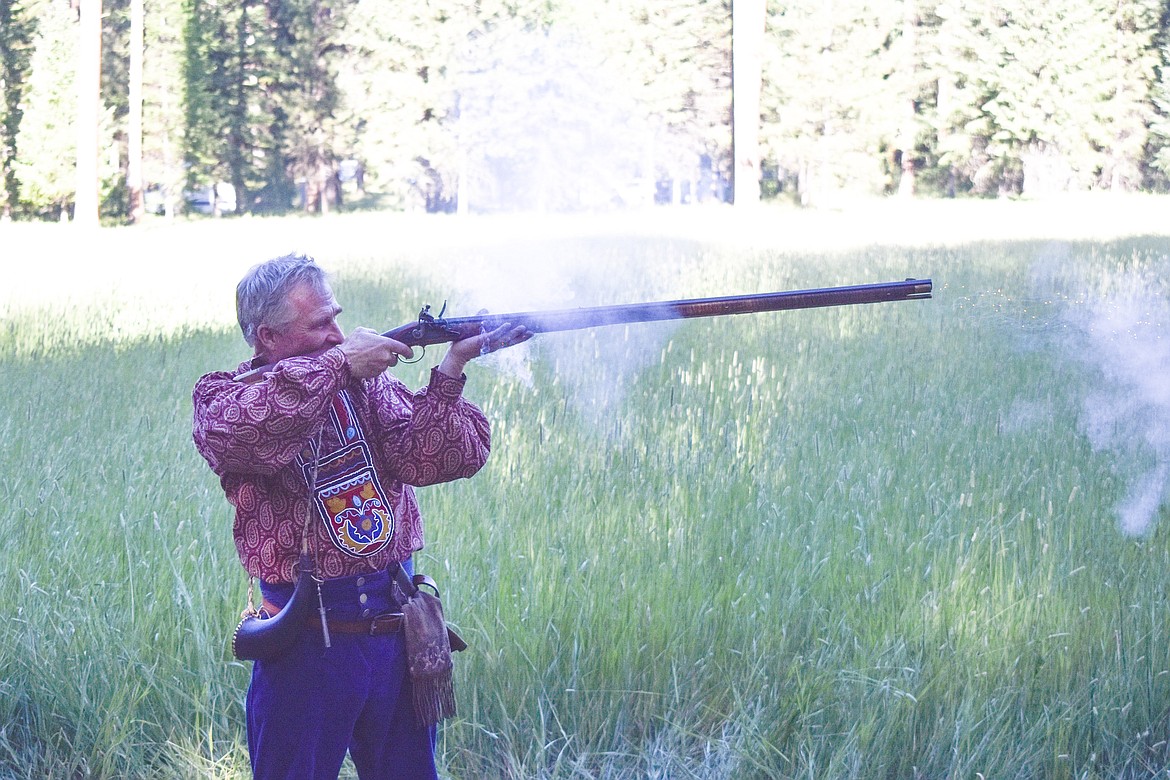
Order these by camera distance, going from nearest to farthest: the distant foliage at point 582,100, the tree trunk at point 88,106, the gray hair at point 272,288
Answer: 1. the gray hair at point 272,288
2. the distant foliage at point 582,100
3. the tree trunk at point 88,106

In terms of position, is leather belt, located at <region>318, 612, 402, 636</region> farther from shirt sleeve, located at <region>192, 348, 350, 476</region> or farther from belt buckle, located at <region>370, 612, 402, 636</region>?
shirt sleeve, located at <region>192, 348, 350, 476</region>

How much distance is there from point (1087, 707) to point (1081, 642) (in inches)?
14.0

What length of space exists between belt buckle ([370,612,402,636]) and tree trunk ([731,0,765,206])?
2410cm

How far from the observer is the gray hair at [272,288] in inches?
108

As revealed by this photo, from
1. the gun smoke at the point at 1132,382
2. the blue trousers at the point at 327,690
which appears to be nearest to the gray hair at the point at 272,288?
the blue trousers at the point at 327,690

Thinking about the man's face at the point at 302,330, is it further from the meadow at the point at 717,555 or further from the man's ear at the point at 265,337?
the meadow at the point at 717,555

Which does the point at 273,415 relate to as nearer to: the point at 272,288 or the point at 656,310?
the point at 272,288

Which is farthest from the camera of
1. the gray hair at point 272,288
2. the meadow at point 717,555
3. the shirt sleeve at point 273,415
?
the meadow at point 717,555

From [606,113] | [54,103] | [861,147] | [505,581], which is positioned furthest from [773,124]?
[505,581]

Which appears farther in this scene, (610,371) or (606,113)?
(606,113)

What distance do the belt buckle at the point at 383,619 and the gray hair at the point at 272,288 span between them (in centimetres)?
72

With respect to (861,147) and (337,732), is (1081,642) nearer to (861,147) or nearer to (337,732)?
(337,732)

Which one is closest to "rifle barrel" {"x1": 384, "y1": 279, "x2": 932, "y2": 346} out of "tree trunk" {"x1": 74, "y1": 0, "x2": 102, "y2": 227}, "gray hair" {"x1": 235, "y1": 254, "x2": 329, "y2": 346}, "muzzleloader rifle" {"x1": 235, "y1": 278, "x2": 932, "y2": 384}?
"muzzleloader rifle" {"x1": 235, "y1": 278, "x2": 932, "y2": 384}

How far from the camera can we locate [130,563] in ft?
15.0
